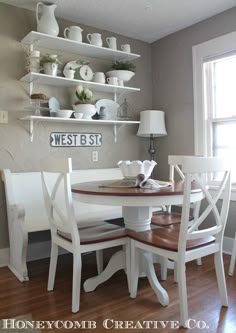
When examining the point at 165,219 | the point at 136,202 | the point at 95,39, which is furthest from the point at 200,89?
the point at 136,202

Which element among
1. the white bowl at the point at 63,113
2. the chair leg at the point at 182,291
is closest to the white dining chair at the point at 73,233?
the chair leg at the point at 182,291

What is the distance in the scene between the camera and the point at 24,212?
238 centimetres

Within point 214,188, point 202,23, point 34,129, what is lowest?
point 214,188

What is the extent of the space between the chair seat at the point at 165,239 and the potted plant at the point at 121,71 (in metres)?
1.77

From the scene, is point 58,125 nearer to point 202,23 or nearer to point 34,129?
point 34,129

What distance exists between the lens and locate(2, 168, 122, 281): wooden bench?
2.39m

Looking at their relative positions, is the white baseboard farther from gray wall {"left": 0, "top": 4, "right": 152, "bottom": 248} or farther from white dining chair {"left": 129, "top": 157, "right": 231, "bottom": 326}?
white dining chair {"left": 129, "top": 157, "right": 231, "bottom": 326}

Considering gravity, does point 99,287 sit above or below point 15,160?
below

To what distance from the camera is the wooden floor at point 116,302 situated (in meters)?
1.78

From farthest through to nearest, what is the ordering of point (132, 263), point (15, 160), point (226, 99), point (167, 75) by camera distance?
1. point (167, 75)
2. point (226, 99)
3. point (15, 160)
4. point (132, 263)

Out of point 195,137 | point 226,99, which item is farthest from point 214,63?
point 195,137

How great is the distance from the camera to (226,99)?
120 inches

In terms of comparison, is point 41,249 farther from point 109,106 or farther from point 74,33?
point 74,33

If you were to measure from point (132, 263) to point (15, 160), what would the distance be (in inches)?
57.1
